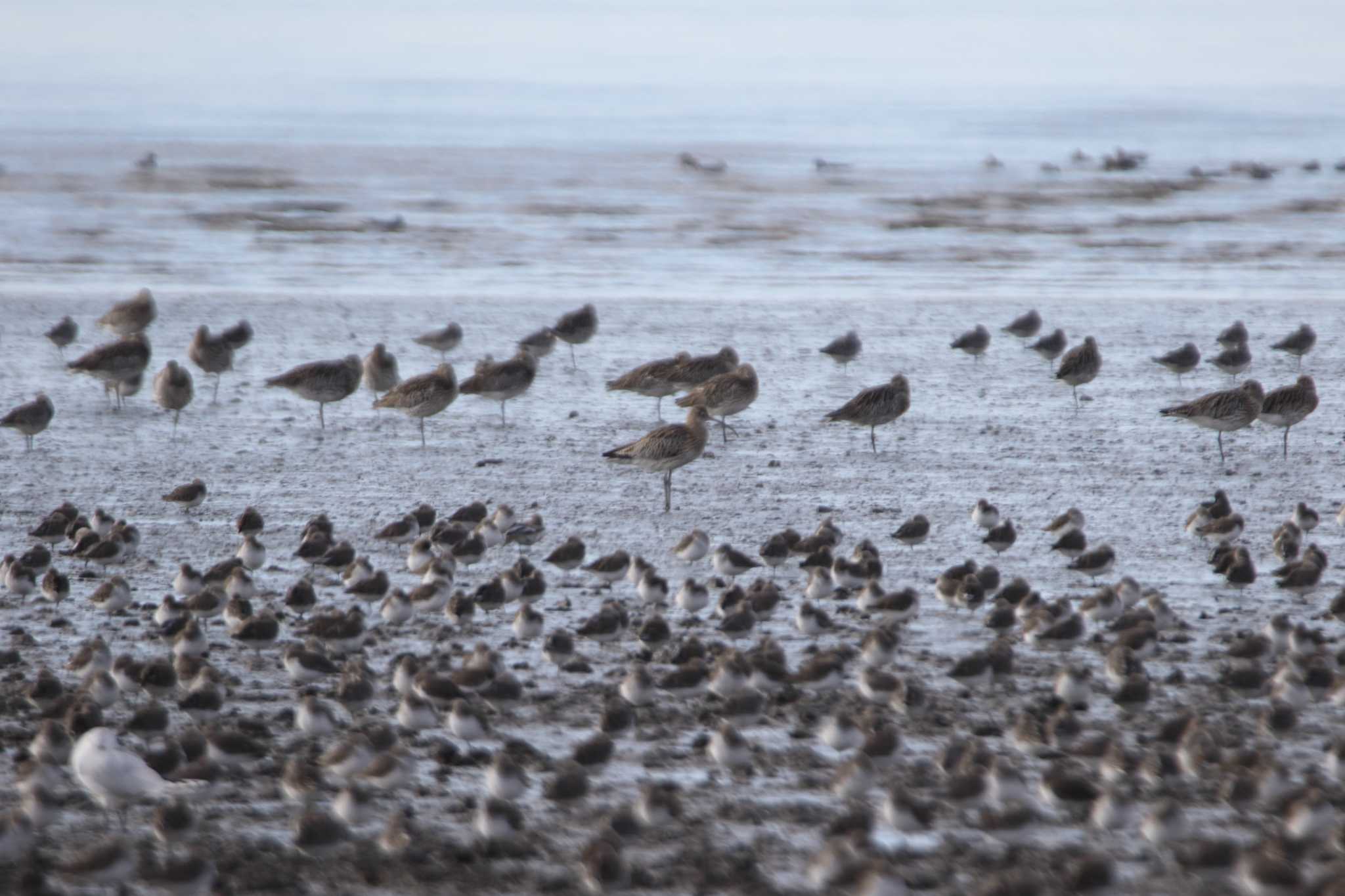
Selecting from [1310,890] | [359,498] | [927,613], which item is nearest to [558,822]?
[1310,890]

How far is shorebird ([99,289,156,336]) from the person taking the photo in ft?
62.3

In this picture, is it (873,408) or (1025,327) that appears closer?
(873,408)

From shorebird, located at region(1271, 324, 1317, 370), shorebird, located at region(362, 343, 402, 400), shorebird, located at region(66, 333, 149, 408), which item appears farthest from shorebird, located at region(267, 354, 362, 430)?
shorebird, located at region(1271, 324, 1317, 370)

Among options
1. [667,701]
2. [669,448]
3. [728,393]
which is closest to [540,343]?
[728,393]

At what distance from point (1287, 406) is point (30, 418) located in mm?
11252

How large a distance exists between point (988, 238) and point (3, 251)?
771 inches

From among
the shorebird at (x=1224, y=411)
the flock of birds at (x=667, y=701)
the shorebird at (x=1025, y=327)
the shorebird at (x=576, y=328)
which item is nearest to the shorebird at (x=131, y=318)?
the shorebird at (x=576, y=328)

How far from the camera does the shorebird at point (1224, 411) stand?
44.5 ft

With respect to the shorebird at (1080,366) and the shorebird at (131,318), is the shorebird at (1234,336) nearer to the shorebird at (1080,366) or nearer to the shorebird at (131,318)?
the shorebird at (1080,366)

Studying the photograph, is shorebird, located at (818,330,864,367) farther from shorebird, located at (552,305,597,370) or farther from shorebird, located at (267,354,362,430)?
shorebird, located at (267,354,362,430)

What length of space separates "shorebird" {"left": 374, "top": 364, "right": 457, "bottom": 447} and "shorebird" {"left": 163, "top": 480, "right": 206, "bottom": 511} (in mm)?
3059

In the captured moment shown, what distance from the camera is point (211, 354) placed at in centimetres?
1677

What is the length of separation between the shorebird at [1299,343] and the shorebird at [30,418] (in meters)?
13.2

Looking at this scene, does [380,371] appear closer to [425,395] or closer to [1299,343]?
[425,395]
